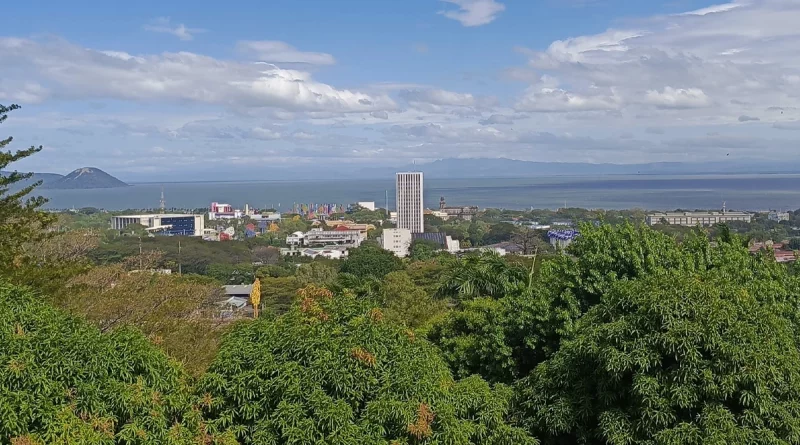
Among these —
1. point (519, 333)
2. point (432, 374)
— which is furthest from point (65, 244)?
point (432, 374)

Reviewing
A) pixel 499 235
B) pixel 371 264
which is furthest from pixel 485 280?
pixel 499 235

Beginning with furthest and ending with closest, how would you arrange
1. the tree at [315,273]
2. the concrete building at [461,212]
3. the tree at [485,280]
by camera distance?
the concrete building at [461,212], the tree at [315,273], the tree at [485,280]

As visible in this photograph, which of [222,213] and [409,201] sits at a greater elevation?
[409,201]

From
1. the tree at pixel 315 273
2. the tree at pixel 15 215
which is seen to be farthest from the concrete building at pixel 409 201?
the tree at pixel 15 215

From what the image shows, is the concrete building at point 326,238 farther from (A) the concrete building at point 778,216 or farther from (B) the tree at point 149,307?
(B) the tree at point 149,307

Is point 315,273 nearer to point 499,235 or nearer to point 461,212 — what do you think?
point 499,235

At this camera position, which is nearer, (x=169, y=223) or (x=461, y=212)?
(x=169, y=223)
